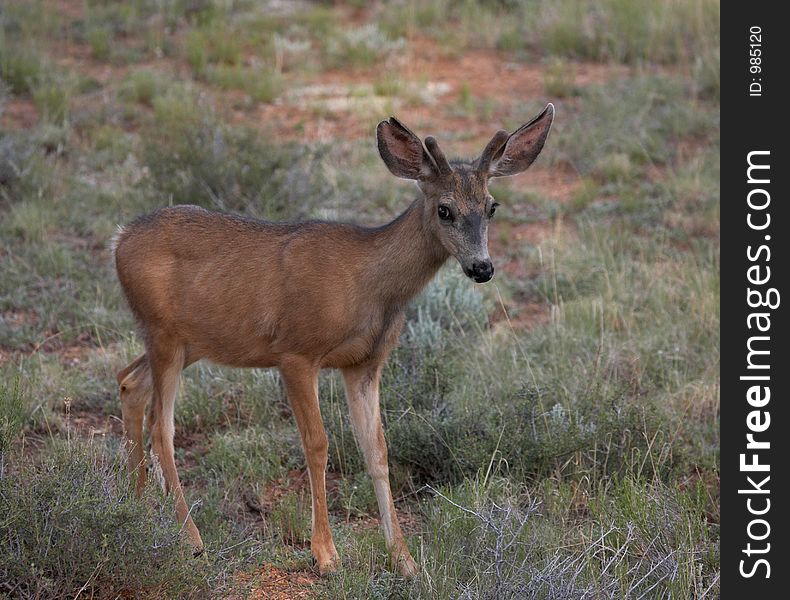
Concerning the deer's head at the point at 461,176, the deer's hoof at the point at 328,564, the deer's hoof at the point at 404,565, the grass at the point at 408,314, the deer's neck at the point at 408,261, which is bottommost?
the deer's hoof at the point at 404,565

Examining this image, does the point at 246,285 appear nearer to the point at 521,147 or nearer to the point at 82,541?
the point at 521,147

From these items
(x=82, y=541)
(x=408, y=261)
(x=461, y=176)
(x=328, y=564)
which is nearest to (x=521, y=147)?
(x=461, y=176)

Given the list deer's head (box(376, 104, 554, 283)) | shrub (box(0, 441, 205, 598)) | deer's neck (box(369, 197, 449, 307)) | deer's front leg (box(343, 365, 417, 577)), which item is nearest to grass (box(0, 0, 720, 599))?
shrub (box(0, 441, 205, 598))

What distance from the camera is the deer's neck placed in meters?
6.76

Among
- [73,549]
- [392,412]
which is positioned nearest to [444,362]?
[392,412]

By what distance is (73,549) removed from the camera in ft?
18.0

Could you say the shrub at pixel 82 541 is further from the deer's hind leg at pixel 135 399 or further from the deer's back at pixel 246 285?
the deer's hind leg at pixel 135 399

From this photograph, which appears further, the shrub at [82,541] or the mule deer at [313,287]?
the mule deer at [313,287]

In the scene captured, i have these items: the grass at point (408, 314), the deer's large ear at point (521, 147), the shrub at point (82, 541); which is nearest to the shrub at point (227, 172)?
the grass at point (408, 314)

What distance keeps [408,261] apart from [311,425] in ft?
3.47

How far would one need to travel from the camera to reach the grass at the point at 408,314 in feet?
20.1

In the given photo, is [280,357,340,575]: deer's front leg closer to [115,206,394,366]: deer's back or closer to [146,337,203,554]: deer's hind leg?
[115,206,394,366]: deer's back

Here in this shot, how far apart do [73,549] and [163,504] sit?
0.67m

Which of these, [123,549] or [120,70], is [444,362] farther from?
[120,70]
